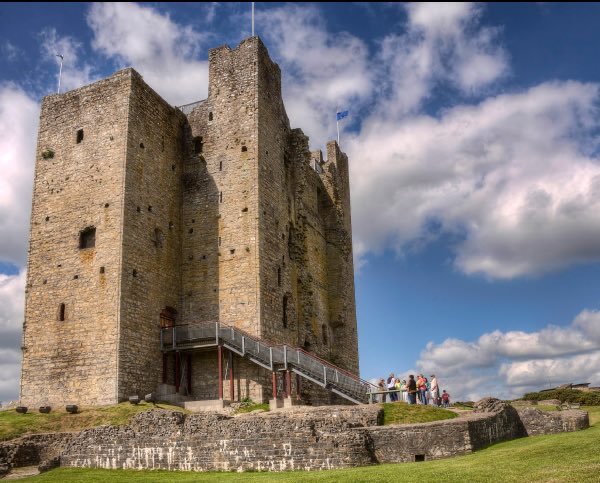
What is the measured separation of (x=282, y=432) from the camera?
14.9 meters

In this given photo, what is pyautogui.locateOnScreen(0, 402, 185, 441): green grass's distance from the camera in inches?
779

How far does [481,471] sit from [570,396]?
25.2 m

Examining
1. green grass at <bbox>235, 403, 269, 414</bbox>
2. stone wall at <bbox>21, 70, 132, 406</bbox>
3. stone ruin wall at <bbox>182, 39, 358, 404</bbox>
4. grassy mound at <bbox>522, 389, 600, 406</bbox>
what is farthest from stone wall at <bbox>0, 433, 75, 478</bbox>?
grassy mound at <bbox>522, 389, 600, 406</bbox>

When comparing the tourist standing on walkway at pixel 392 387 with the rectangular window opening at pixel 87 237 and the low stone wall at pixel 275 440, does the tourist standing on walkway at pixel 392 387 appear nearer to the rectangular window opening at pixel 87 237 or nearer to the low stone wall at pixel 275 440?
the low stone wall at pixel 275 440

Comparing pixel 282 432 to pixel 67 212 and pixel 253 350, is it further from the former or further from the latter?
pixel 67 212

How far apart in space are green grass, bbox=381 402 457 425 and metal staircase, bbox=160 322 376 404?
3976mm

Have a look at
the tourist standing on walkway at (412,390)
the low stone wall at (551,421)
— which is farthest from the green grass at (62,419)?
the low stone wall at (551,421)

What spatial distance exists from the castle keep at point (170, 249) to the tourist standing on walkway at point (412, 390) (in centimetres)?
293

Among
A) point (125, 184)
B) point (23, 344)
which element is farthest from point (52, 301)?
point (125, 184)

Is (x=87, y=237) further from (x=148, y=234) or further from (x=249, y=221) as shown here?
(x=249, y=221)

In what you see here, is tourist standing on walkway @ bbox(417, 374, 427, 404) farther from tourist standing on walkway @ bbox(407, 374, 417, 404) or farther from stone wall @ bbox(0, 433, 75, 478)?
stone wall @ bbox(0, 433, 75, 478)

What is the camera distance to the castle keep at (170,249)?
960 inches

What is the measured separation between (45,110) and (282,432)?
66.8 ft

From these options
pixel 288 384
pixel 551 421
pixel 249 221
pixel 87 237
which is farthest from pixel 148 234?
pixel 551 421
